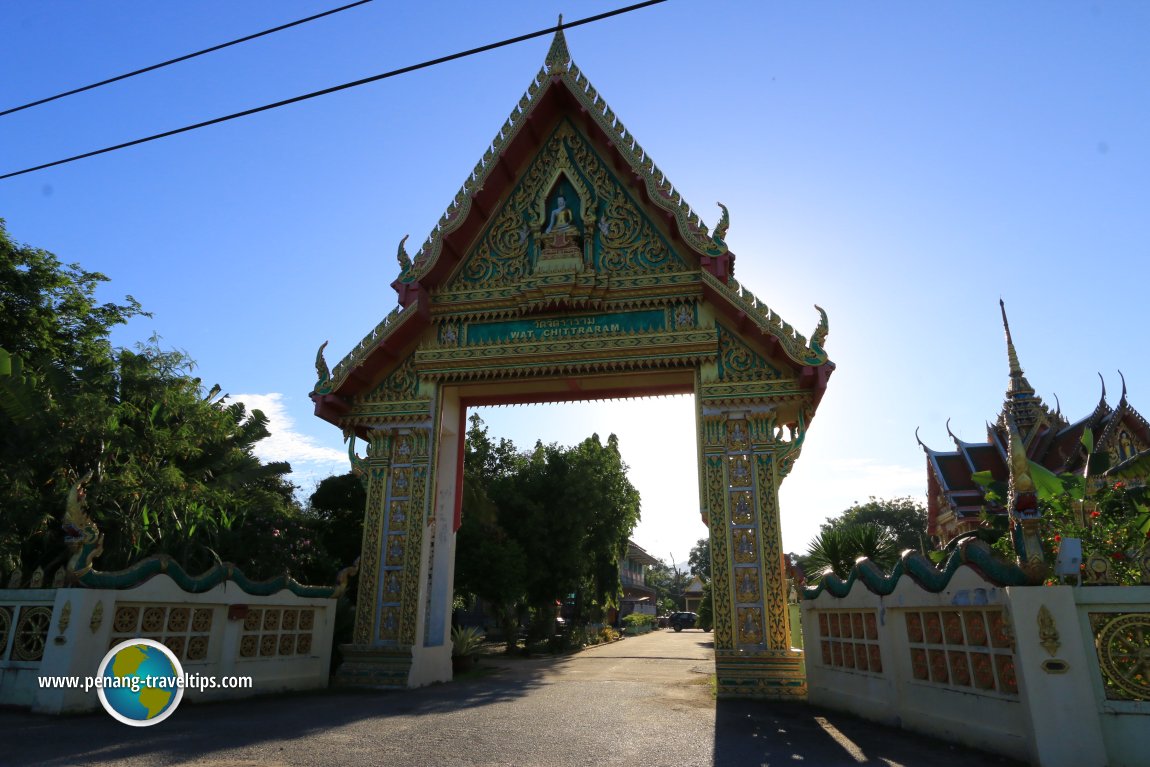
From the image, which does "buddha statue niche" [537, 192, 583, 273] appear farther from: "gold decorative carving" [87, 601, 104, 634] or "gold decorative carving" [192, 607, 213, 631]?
"gold decorative carving" [87, 601, 104, 634]

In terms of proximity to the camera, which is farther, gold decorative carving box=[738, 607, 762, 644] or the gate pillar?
the gate pillar

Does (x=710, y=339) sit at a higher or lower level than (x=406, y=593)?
higher

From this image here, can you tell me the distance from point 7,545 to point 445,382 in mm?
6744

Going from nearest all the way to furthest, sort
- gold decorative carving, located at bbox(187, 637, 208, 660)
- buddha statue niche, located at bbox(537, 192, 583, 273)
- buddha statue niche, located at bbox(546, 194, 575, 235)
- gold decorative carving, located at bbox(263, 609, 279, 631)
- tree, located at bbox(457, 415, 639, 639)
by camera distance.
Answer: gold decorative carving, located at bbox(187, 637, 208, 660)
gold decorative carving, located at bbox(263, 609, 279, 631)
buddha statue niche, located at bbox(537, 192, 583, 273)
buddha statue niche, located at bbox(546, 194, 575, 235)
tree, located at bbox(457, 415, 639, 639)

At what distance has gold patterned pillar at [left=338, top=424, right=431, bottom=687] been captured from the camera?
35.6 ft

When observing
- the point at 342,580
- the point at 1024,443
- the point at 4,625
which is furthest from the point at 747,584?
the point at 1024,443

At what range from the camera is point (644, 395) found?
42.7ft

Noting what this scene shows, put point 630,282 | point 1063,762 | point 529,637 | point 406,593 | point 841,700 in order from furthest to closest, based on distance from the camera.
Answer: point 529,637 → point 630,282 → point 406,593 → point 841,700 → point 1063,762

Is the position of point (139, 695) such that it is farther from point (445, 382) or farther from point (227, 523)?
point (445, 382)

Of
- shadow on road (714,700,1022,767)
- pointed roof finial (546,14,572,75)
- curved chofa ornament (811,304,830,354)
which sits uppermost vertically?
pointed roof finial (546,14,572,75)

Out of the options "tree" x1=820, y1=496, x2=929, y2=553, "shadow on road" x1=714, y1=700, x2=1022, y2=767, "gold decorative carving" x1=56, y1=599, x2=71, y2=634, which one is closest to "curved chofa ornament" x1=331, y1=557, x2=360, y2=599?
"gold decorative carving" x1=56, y1=599, x2=71, y2=634

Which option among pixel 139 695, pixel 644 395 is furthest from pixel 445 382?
pixel 139 695

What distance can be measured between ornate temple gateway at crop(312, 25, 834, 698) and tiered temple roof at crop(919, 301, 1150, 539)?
57.6ft

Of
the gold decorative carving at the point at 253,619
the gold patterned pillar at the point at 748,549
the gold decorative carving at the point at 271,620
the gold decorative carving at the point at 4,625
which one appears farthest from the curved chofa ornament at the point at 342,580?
the gold patterned pillar at the point at 748,549
